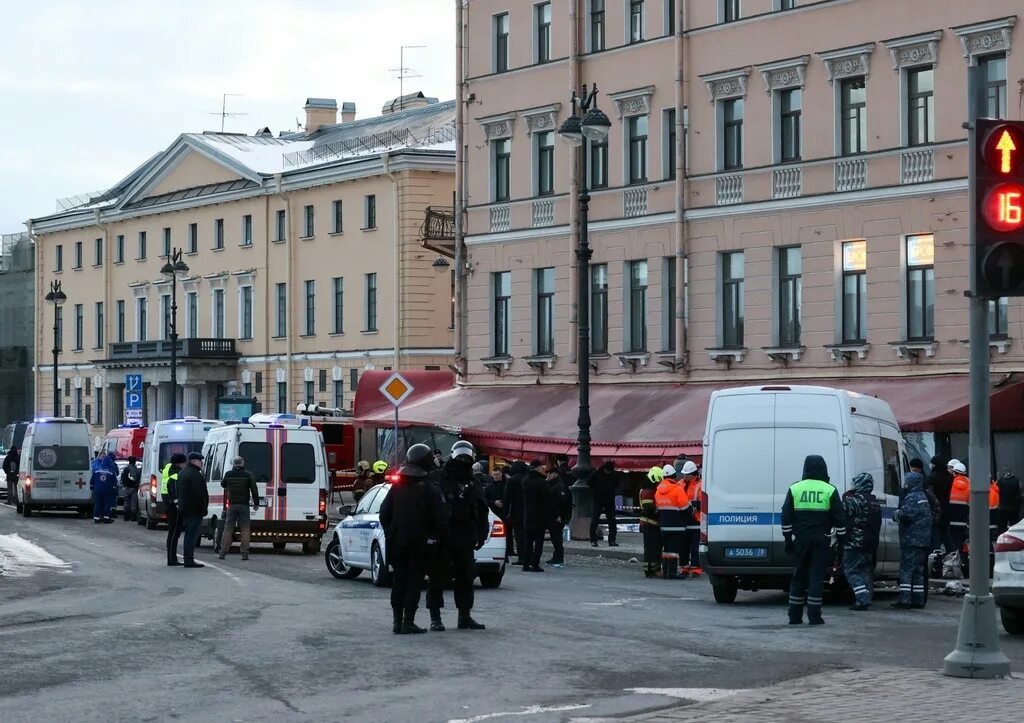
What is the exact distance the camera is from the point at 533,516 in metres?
29.8

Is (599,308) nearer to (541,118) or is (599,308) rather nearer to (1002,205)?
(541,118)

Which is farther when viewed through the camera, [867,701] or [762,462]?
[762,462]

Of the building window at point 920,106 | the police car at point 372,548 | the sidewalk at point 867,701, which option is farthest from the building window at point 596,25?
the sidewalk at point 867,701

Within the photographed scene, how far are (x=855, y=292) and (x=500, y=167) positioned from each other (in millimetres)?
12564

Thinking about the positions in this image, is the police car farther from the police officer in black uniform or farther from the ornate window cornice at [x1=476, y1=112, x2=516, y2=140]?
the ornate window cornice at [x1=476, y1=112, x2=516, y2=140]

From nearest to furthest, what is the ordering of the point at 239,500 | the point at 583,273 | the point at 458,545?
the point at 458,545 < the point at 239,500 < the point at 583,273

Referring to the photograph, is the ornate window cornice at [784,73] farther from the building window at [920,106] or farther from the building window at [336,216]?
the building window at [336,216]

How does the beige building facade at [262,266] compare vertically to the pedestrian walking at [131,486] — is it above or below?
above

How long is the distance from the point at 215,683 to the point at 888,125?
90.0 ft

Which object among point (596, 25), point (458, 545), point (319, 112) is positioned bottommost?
point (458, 545)

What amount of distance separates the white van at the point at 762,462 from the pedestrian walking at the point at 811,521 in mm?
2217

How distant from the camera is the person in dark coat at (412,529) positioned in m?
18.1

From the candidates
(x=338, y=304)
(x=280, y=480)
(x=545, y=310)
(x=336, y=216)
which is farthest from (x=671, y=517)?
(x=336, y=216)

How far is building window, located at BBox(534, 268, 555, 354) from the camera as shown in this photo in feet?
157
